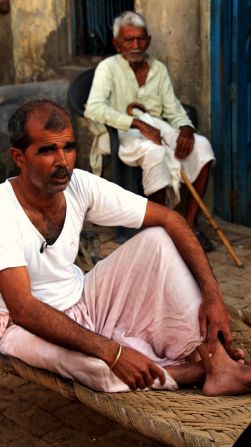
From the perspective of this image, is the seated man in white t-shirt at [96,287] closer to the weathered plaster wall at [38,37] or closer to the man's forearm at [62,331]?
the man's forearm at [62,331]

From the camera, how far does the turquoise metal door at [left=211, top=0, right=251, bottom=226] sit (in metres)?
6.32

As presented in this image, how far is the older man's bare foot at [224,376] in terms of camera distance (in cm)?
338

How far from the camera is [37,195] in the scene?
3486 mm

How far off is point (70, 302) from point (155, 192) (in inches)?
100

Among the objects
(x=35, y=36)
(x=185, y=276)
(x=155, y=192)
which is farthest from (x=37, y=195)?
(x=35, y=36)

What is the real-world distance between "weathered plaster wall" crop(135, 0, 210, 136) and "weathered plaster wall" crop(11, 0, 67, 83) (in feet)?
3.87

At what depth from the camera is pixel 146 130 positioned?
6062 mm

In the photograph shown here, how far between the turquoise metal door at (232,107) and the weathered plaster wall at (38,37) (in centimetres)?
189

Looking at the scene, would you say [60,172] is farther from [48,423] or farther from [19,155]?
[48,423]

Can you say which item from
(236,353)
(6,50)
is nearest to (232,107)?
(6,50)

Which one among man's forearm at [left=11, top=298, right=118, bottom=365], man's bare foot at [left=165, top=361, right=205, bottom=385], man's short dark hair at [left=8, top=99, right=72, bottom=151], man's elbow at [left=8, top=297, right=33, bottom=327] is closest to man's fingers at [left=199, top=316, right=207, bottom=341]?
man's bare foot at [left=165, top=361, right=205, bottom=385]

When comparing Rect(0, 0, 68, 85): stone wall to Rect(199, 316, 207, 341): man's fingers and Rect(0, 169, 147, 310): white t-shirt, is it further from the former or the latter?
Rect(199, 316, 207, 341): man's fingers

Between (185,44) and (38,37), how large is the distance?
1894 mm

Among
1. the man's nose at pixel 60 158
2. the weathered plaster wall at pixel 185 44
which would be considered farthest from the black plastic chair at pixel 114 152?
the man's nose at pixel 60 158
